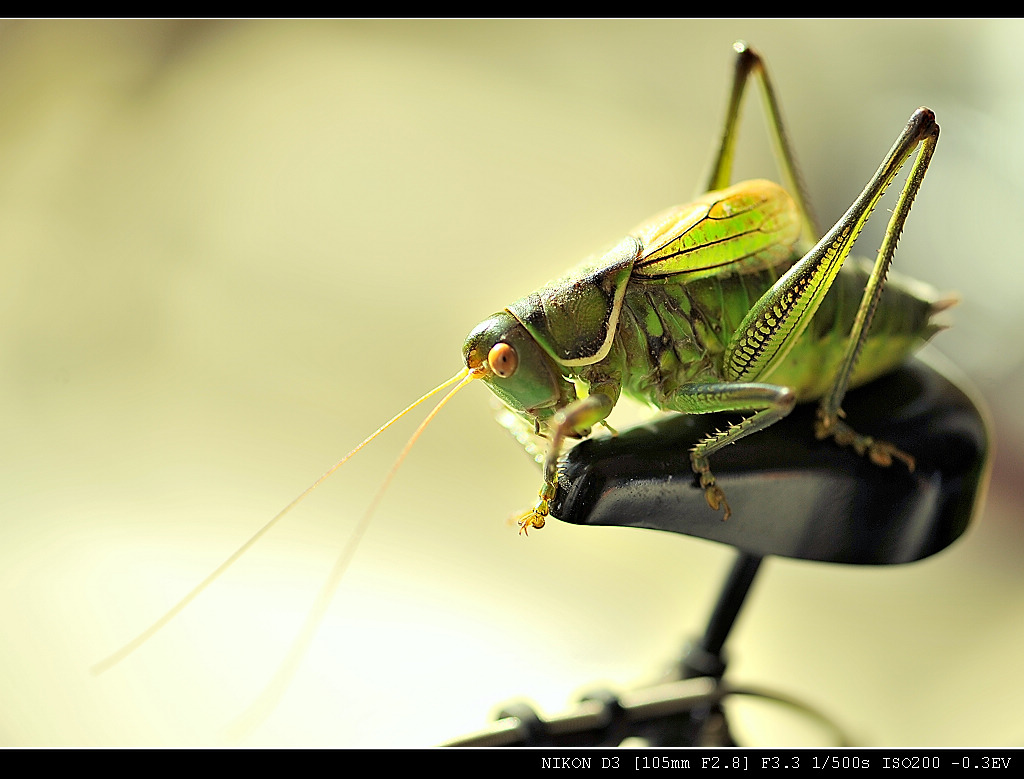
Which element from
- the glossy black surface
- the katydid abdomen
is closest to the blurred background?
the glossy black surface

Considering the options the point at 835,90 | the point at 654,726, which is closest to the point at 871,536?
the point at 654,726

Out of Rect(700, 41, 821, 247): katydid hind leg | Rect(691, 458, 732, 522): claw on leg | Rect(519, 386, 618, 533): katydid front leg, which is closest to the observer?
Rect(519, 386, 618, 533): katydid front leg

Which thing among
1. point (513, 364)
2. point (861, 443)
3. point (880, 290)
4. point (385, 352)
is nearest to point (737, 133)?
point (880, 290)

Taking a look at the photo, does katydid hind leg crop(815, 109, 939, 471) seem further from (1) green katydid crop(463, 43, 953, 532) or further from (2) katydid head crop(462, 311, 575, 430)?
(2) katydid head crop(462, 311, 575, 430)

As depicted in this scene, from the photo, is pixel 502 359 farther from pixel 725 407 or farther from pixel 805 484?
pixel 805 484
